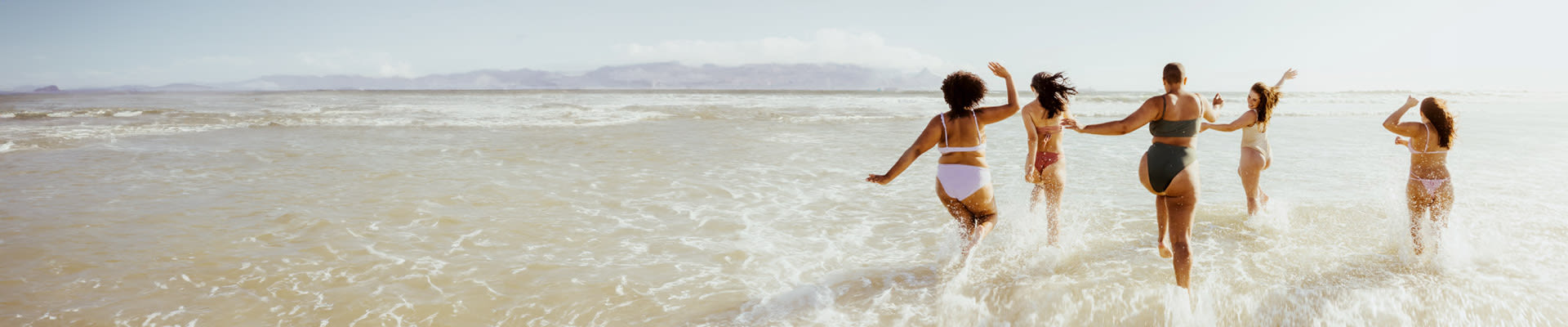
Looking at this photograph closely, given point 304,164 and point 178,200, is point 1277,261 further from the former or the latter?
point 304,164

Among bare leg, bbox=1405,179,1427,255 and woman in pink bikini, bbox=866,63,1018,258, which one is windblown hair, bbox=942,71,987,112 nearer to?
woman in pink bikini, bbox=866,63,1018,258

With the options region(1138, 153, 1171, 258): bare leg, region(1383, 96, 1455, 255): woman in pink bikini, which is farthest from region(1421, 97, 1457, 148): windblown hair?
region(1138, 153, 1171, 258): bare leg

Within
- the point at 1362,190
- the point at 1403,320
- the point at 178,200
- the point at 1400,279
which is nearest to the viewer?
the point at 1403,320

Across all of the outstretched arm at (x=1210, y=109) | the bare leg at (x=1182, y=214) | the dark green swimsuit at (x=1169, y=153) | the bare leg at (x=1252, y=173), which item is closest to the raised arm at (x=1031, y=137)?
the dark green swimsuit at (x=1169, y=153)

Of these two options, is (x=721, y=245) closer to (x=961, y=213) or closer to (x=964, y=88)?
(x=961, y=213)

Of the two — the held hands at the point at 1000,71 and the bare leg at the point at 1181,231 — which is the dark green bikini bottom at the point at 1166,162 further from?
the held hands at the point at 1000,71

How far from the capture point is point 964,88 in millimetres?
4613

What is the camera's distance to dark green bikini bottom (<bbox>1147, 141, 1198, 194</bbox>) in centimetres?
463

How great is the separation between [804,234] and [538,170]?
5246mm

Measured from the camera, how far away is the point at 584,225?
686cm

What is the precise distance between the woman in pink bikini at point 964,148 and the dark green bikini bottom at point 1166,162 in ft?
3.17

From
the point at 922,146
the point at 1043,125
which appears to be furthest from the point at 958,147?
the point at 1043,125

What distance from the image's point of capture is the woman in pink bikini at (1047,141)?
514 cm

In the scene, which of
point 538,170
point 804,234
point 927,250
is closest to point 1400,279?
point 927,250
